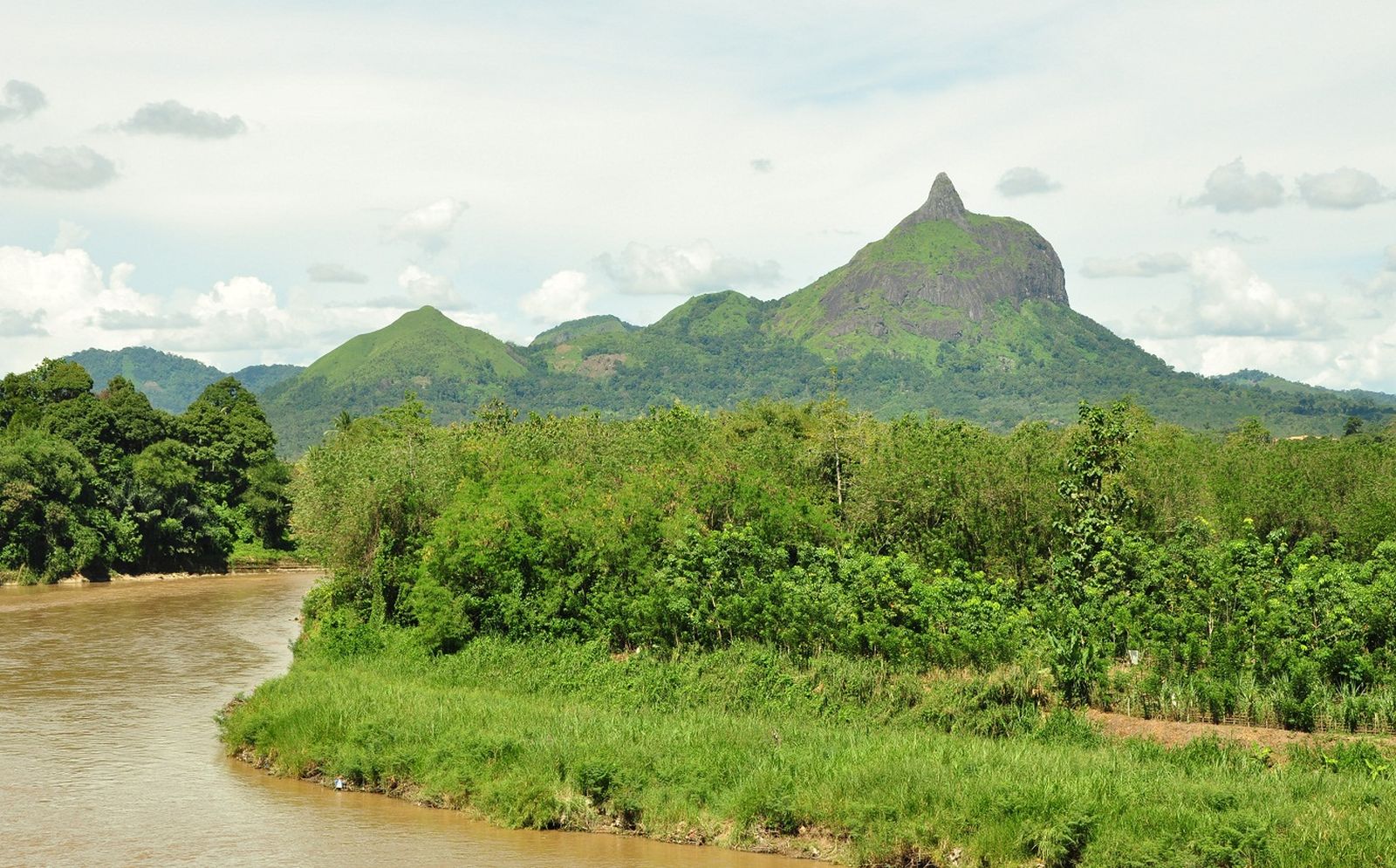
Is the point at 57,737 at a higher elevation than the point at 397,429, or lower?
lower

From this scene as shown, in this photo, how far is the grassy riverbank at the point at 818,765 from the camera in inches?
802

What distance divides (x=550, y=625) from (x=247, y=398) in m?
89.7

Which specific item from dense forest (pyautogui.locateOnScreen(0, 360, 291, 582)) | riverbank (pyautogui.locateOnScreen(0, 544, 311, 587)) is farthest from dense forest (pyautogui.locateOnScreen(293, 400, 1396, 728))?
riverbank (pyautogui.locateOnScreen(0, 544, 311, 587))

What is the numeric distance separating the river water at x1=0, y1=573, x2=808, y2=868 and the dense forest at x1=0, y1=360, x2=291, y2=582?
3321 centimetres

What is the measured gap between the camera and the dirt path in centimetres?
2406

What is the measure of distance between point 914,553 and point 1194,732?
15.7 metres

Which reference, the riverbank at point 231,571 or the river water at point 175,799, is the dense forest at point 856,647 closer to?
the river water at point 175,799

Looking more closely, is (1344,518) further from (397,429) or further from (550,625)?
(397,429)

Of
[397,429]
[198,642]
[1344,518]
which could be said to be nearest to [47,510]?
[397,429]

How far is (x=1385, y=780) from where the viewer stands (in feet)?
69.6

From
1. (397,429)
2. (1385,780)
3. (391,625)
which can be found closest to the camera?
(1385,780)

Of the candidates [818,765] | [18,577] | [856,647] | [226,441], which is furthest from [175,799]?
[226,441]

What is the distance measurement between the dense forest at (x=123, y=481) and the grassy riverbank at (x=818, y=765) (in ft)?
179

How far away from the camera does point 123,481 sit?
3408 inches
